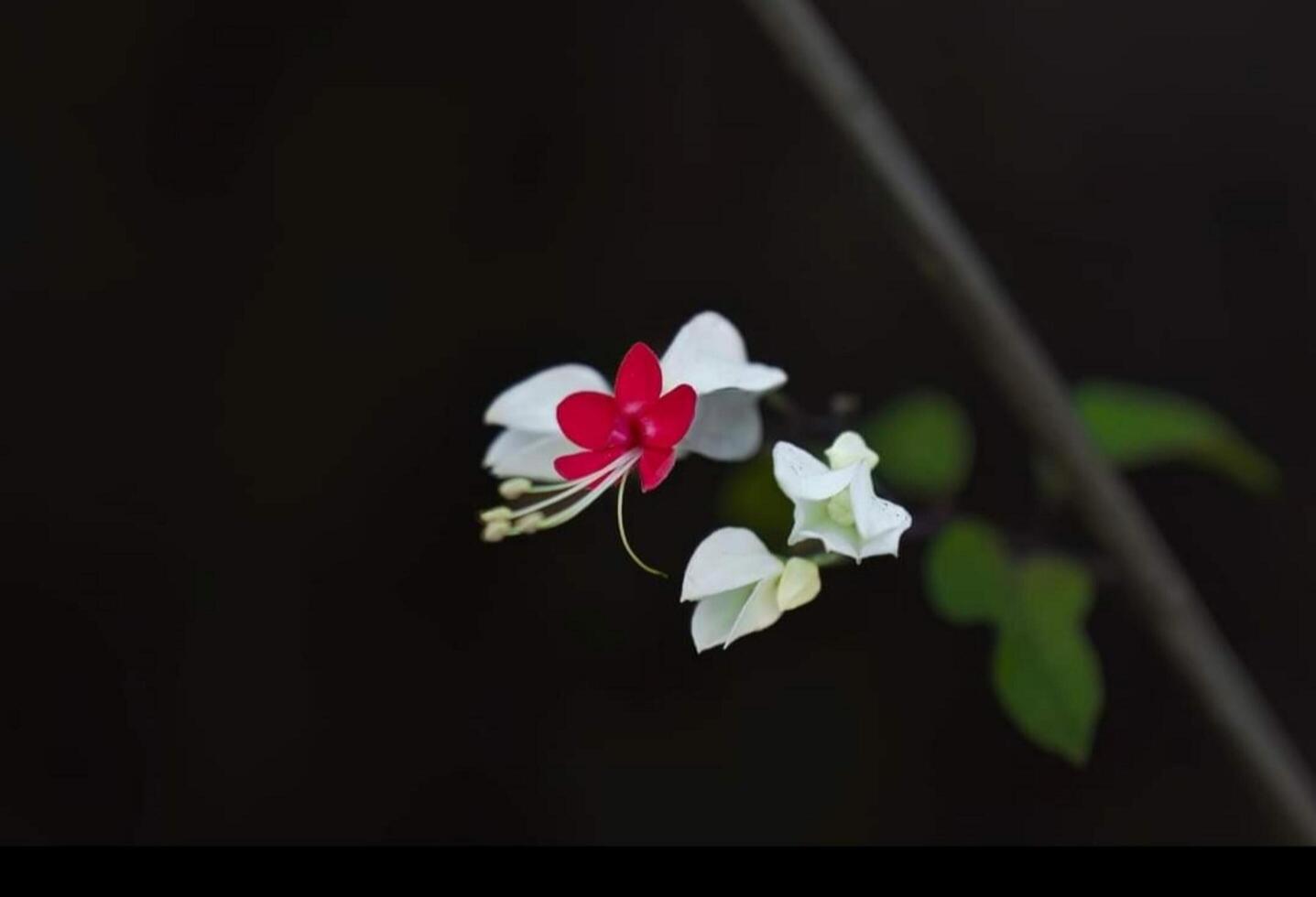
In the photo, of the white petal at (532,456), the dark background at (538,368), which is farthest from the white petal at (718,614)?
the dark background at (538,368)

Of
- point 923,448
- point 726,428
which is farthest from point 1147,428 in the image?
point 726,428

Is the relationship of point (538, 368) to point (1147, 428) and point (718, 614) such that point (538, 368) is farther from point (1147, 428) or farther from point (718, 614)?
point (718, 614)

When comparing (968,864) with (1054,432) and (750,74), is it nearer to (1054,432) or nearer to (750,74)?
(1054,432)

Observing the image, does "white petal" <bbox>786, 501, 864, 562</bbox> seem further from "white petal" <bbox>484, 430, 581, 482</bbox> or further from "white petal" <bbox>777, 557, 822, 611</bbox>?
"white petal" <bbox>484, 430, 581, 482</bbox>

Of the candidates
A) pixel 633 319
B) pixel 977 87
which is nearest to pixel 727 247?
pixel 633 319

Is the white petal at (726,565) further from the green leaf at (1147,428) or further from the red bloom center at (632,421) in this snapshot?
the green leaf at (1147,428)
